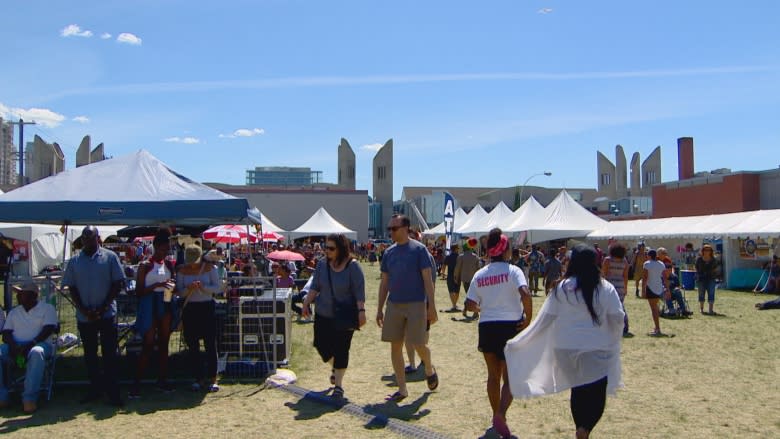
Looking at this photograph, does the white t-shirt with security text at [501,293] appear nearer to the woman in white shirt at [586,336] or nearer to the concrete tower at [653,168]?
the woman in white shirt at [586,336]

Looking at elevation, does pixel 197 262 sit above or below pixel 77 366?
above

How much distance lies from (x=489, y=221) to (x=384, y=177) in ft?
111

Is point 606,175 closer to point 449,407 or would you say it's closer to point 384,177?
point 384,177

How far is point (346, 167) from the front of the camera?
70812 mm

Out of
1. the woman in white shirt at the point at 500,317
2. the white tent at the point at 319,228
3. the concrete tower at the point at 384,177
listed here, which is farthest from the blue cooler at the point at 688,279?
the concrete tower at the point at 384,177

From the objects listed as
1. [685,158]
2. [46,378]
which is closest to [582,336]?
[46,378]

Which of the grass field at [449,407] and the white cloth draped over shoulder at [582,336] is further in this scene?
the grass field at [449,407]

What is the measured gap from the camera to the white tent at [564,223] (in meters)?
28.3

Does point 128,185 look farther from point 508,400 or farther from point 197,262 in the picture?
point 508,400

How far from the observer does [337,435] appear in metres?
5.56

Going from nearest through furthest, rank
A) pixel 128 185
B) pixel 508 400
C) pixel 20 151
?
pixel 508 400 < pixel 128 185 < pixel 20 151

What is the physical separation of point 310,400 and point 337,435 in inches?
50.3

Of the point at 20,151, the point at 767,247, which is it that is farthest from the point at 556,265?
the point at 20,151

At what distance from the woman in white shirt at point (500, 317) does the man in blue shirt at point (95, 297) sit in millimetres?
3677
